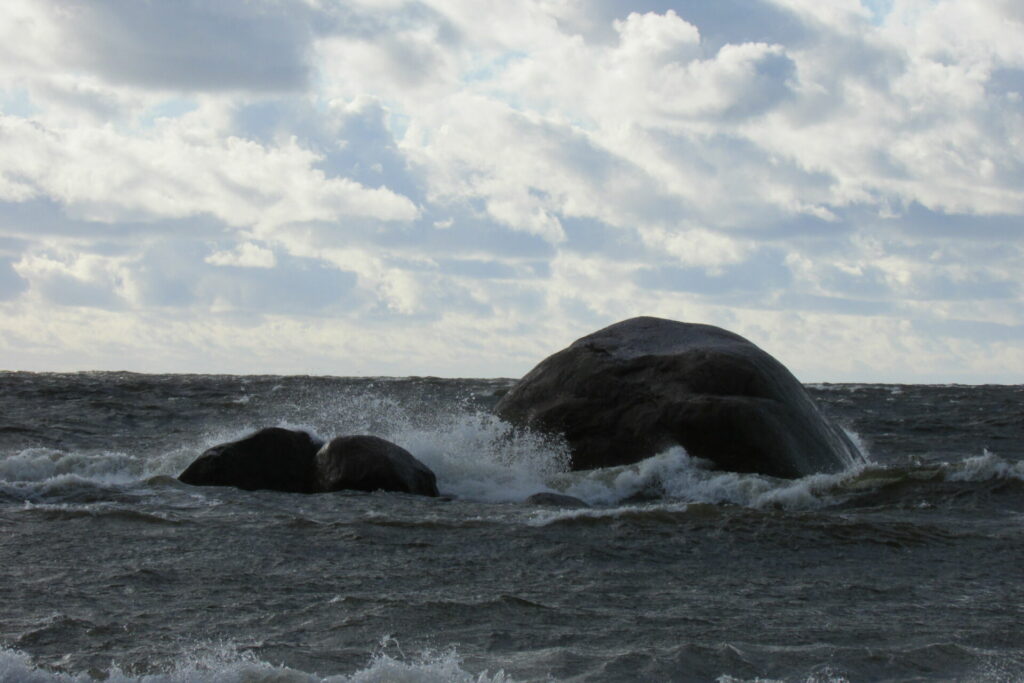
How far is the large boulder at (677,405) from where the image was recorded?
37.3ft

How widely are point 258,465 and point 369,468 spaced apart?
1.16m

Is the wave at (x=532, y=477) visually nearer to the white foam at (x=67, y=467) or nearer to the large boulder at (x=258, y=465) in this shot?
the white foam at (x=67, y=467)

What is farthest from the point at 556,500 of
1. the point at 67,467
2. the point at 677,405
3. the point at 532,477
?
the point at 67,467

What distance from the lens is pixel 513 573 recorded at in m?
6.95

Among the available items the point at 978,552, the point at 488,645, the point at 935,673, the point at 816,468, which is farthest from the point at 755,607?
the point at 816,468

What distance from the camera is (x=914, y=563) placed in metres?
7.46

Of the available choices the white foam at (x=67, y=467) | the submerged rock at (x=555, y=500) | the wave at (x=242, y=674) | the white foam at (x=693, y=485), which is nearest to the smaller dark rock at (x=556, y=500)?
the submerged rock at (x=555, y=500)

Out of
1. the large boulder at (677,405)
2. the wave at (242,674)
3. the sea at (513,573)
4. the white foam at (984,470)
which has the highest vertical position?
the large boulder at (677,405)

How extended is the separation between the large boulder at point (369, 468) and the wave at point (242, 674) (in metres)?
5.32

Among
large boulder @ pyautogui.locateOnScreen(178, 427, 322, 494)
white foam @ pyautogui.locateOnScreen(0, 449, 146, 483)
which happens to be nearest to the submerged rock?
large boulder @ pyautogui.locateOnScreen(178, 427, 322, 494)

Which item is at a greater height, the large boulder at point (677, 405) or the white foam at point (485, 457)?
the large boulder at point (677, 405)

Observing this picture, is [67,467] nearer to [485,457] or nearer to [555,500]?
[485,457]

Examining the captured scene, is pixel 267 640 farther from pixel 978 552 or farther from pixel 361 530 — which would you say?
pixel 978 552

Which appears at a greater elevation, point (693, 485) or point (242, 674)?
point (693, 485)
